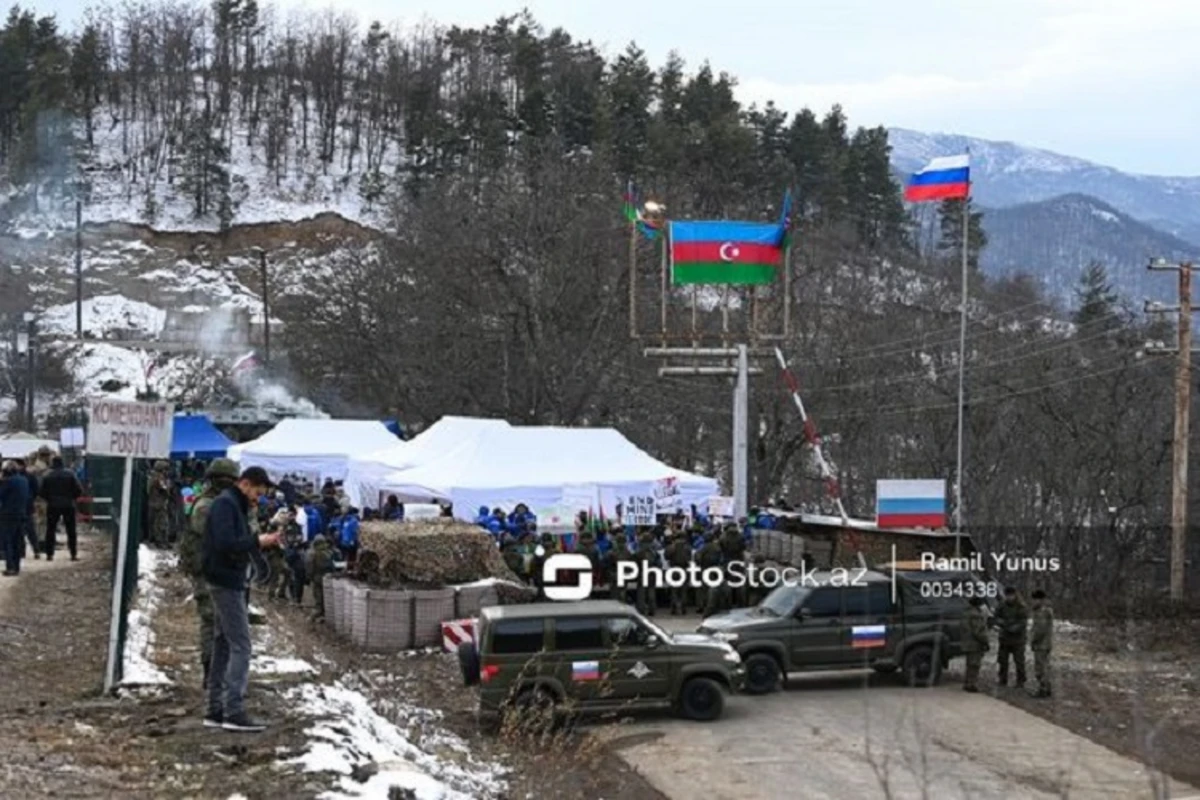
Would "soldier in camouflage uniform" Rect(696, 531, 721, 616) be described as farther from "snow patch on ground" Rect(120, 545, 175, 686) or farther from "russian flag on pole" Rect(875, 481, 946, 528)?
"snow patch on ground" Rect(120, 545, 175, 686)

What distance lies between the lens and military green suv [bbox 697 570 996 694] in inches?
691

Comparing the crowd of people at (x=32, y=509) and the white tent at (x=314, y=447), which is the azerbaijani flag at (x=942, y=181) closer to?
the white tent at (x=314, y=447)

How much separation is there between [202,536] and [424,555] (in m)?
10.6

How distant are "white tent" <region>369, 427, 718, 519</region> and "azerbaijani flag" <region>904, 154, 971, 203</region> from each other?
30.3 ft

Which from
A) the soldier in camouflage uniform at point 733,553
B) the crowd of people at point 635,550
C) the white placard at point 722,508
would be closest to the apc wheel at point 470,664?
the crowd of people at point 635,550

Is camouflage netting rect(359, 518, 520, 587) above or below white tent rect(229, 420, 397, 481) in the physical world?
below

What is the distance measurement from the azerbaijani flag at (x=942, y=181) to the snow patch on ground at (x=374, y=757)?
22.1 meters

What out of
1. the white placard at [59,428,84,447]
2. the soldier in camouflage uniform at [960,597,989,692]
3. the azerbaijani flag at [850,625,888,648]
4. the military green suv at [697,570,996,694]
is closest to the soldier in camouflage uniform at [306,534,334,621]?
the military green suv at [697,570,996,694]

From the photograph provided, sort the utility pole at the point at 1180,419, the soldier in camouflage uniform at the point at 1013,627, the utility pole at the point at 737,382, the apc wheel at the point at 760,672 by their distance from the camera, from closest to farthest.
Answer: the apc wheel at the point at 760,672 → the soldier in camouflage uniform at the point at 1013,627 → the utility pole at the point at 1180,419 → the utility pole at the point at 737,382

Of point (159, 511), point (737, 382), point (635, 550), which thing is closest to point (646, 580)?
point (635, 550)

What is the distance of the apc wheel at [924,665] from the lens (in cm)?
1784

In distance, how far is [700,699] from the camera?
1562 cm

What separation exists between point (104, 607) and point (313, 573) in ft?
21.5

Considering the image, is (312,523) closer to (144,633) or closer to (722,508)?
(722,508)
